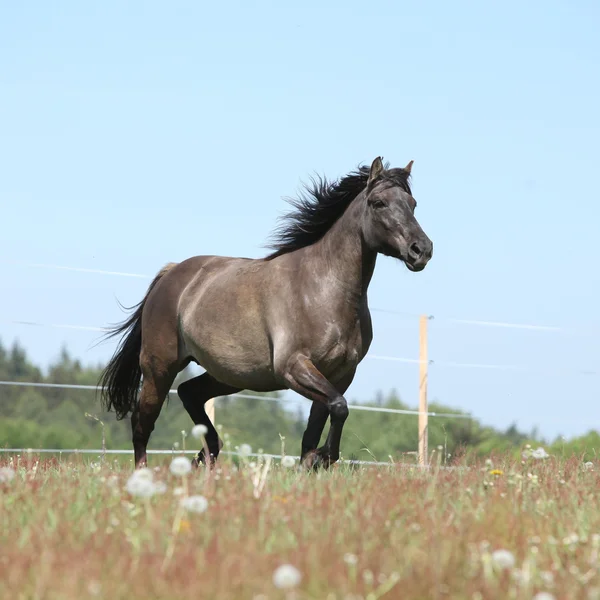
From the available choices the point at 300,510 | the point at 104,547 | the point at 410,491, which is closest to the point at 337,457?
the point at 410,491

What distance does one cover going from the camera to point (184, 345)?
779 cm

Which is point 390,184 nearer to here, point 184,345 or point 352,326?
point 352,326

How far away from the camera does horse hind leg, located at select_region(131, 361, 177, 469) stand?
796cm

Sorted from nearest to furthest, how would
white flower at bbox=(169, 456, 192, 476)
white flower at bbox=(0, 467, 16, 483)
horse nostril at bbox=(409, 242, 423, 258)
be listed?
white flower at bbox=(169, 456, 192, 476)
white flower at bbox=(0, 467, 16, 483)
horse nostril at bbox=(409, 242, 423, 258)

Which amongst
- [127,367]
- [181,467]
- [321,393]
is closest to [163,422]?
[127,367]

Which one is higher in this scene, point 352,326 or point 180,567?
point 352,326

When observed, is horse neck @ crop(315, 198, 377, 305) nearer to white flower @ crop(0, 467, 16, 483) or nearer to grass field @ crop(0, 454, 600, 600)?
grass field @ crop(0, 454, 600, 600)

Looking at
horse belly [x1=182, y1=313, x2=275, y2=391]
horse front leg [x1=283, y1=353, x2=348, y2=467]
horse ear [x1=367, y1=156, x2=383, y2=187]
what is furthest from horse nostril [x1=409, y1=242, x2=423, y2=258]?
horse belly [x1=182, y1=313, x2=275, y2=391]

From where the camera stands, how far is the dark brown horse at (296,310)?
6.48 m

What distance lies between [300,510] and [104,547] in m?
0.81

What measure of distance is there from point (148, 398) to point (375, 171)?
8.95 ft

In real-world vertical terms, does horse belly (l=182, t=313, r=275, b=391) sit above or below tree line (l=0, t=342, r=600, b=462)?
above

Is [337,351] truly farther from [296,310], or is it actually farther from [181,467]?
[181,467]

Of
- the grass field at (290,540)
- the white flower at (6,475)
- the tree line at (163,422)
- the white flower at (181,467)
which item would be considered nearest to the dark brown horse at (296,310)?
the grass field at (290,540)
